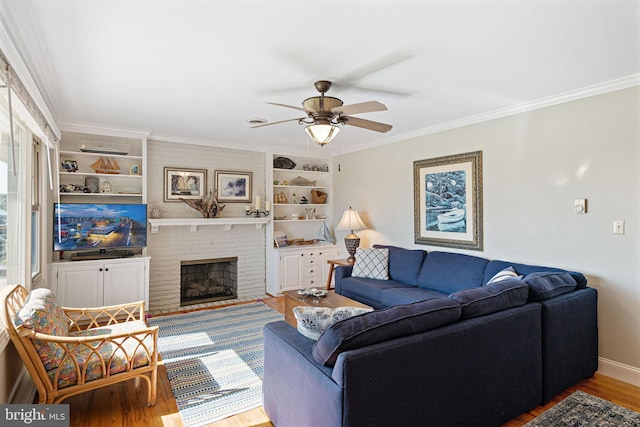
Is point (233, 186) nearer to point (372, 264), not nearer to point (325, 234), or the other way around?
point (325, 234)

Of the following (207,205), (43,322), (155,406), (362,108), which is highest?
(362,108)

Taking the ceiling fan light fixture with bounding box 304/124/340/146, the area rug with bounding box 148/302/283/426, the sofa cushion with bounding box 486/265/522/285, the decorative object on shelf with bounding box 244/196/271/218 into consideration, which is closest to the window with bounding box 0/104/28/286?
the area rug with bounding box 148/302/283/426

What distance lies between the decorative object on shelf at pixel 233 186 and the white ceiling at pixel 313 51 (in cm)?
175

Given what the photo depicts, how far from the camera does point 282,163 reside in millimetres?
5746

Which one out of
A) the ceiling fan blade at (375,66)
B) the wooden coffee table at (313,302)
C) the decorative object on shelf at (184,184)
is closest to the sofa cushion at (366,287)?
the wooden coffee table at (313,302)

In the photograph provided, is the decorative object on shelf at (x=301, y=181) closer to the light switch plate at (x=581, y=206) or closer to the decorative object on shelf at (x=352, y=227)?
the decorative object on shelf at (x=352, y=227)

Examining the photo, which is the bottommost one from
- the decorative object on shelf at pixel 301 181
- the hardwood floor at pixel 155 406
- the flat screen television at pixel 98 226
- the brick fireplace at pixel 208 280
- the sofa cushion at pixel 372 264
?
the hardwood floor at pixel 155 406

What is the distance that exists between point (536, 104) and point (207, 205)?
164 inches

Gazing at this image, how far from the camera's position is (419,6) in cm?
175

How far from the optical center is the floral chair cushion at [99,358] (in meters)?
2.18

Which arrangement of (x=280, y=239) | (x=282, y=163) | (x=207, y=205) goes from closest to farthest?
(x=207, y=205) < (x=280, y=239) < (x=282, y=163)

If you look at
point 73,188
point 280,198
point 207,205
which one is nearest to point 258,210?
point 280,198

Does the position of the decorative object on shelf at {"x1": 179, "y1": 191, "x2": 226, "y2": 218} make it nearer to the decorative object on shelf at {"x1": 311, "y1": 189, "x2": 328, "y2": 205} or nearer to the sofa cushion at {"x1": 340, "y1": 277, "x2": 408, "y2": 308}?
the decorative object on shelf at {"x1": 311, "y1": 189, "x2": 328, "y2": 205}

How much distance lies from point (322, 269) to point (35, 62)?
441 cm
